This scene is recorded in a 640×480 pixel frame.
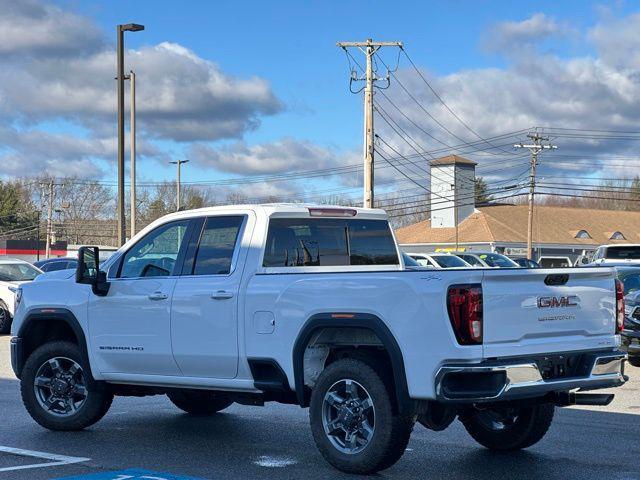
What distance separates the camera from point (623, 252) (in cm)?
2902

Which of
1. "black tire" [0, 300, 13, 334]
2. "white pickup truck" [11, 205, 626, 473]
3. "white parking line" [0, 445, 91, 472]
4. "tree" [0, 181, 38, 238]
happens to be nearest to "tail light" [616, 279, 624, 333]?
"white pickup truck" [11, 205, 626, 473]

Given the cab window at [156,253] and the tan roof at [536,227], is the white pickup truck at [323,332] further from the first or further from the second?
the tan roof at [536,227]

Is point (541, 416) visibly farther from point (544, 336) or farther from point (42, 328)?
point (42, 328)

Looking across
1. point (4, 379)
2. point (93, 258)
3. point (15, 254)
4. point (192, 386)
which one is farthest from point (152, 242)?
point (15, 254)

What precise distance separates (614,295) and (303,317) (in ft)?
7.64

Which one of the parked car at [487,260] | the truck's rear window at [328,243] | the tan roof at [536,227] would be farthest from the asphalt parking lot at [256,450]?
the tan roof at [536,227]

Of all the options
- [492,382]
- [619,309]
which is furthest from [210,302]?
[619,309]

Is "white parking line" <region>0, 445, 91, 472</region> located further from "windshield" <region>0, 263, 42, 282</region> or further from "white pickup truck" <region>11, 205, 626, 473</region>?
"windshield" <region>0, 263, 42, 282</region>

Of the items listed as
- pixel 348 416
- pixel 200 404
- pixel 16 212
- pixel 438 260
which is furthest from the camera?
pixel 16 212

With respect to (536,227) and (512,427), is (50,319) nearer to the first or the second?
(512,427)

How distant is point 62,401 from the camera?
889 centimetres

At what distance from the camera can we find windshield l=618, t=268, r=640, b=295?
56.2 feet

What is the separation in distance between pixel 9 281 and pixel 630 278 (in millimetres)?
13566

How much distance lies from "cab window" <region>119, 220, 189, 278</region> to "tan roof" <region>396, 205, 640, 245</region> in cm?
6975
